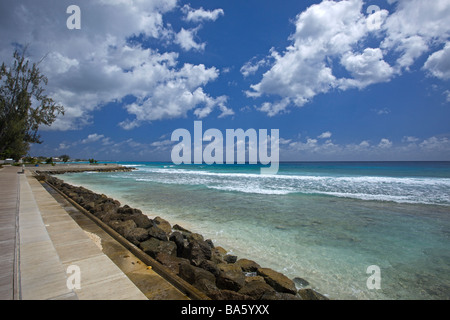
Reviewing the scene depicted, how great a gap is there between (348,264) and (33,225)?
738cm

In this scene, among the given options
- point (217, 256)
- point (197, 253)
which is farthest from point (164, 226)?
point (197, 253)

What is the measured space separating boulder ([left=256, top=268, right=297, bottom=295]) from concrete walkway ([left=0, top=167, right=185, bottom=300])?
2121mm

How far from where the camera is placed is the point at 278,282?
12.1ft

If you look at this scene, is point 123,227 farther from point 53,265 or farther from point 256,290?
point 256,290

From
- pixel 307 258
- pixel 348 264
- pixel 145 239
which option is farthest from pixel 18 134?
pixel 348 264

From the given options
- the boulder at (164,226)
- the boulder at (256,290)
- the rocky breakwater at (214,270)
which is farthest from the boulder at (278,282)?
the boulder at (164,226)

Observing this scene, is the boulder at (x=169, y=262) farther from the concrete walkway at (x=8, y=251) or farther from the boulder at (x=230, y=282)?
the concrete walkway at (x=8, y=251)

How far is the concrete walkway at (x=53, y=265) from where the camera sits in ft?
7.64

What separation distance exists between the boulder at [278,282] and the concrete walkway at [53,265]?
2.12 metres

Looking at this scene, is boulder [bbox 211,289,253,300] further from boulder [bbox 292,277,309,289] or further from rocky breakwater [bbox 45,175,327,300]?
boulder [bbox 292,277,309,289]

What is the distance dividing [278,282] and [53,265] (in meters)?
3.57

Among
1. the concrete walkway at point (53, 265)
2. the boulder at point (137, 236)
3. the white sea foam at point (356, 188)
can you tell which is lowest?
the white sea foam at point (356, 188)

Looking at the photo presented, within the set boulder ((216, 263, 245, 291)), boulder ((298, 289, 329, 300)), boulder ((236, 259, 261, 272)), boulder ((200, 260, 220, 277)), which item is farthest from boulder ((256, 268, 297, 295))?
boulder ((200, 260, 220, 277))
